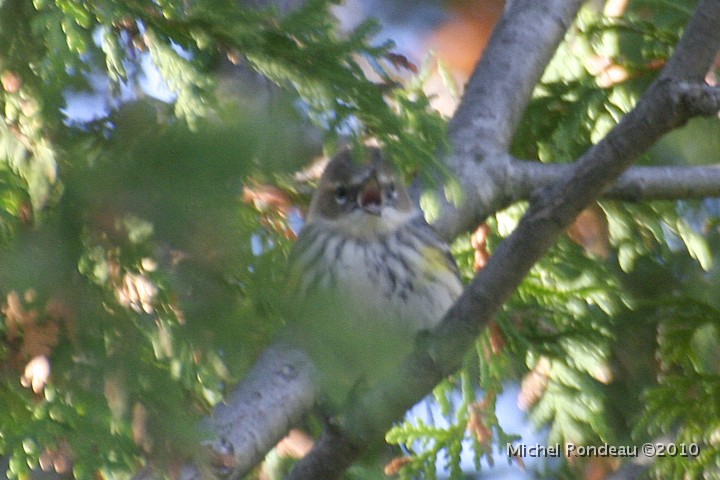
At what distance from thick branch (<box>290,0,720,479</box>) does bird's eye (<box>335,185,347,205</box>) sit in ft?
5.37

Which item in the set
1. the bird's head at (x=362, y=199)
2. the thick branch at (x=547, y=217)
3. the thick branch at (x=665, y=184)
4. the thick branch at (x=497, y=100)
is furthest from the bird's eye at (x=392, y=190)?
the thick branch at (x=547, y=217)

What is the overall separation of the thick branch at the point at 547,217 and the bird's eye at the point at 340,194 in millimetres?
1638

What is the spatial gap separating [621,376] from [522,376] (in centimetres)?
70

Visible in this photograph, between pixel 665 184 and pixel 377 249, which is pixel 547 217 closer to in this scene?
pixel 665 184

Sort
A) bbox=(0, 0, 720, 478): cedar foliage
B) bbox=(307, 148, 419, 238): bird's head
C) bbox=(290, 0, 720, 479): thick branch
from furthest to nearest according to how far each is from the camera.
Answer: bbox=(307, 148, 419, 238): bird's head < bbox=(290, 0, 720, 479): thick branch < bbox=(0, 0, 720, 478): cedar foliage

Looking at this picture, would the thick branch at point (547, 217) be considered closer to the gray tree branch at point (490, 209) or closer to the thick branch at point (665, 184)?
the gray tree branch at point (490, 209)

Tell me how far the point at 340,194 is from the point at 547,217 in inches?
73.0

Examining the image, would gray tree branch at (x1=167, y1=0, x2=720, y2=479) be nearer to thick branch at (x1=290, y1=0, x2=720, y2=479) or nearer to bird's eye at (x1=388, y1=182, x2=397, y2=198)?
thick branch at (x1=290, y1=0, x2=720, y2=479)

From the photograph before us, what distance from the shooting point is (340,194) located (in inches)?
153

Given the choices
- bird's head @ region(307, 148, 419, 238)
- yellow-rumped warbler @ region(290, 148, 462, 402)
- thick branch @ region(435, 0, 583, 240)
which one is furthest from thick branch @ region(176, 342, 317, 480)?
bird's head @ region(307, 148, 419, 238)

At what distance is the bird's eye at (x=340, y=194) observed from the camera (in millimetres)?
3873

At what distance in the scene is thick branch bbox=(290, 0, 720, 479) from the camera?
2.03 meters

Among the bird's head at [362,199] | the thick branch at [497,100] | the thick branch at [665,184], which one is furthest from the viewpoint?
the bird's head at [362,199]

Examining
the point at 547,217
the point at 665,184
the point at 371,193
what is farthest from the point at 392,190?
the point at 547,217
